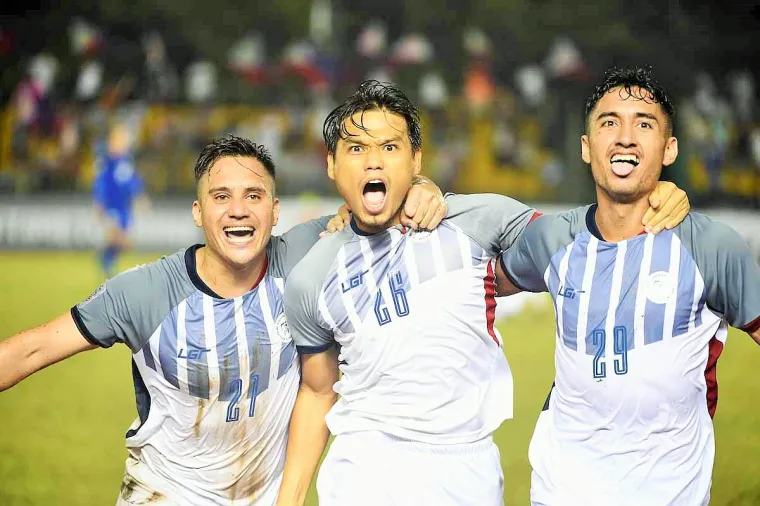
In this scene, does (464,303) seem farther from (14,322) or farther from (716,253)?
(14,322)

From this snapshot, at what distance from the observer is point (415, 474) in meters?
3.50

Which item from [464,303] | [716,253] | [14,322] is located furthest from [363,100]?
[14,322]

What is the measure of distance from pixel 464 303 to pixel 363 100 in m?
0.83

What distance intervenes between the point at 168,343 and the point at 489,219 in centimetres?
131

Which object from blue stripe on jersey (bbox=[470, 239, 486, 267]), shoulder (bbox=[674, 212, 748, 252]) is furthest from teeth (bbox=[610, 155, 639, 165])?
blue stripe on jersey (bbox=[470, 239, 486, 267])

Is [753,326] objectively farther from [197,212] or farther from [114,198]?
[114,198]

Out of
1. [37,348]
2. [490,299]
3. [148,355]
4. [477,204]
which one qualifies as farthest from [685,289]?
[37,348]

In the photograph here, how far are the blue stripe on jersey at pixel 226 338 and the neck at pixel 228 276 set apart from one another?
4 cm

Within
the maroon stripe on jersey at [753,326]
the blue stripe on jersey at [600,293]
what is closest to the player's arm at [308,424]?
the blue stripe on jersey at [600,293]

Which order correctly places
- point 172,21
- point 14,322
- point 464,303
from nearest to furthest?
point 464,303, point 14,322, point 172,21

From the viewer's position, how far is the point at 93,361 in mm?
9586

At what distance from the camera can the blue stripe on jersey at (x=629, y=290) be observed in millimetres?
3404

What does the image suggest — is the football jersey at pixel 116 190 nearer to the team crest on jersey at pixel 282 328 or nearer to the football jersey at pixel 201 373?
the football jersey at pixel 201 373

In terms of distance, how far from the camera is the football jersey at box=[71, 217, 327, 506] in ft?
12.5
